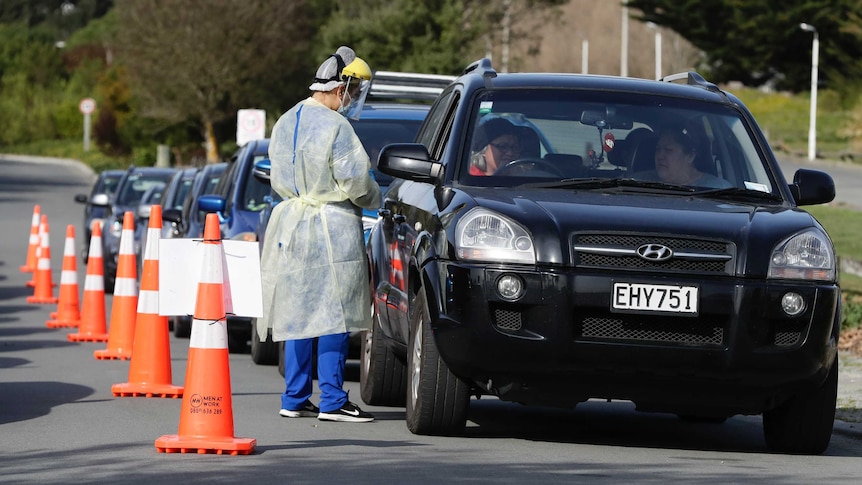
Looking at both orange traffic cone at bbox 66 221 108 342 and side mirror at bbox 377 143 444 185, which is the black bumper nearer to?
side mirror at bbox 377 143 444 185

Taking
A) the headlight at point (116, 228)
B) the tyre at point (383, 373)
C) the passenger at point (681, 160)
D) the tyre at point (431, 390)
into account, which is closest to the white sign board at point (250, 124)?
the headlight at point (116, 228)

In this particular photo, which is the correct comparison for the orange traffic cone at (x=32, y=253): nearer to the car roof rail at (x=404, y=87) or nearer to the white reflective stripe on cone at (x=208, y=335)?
the car roof rail at (x=404, y=87)

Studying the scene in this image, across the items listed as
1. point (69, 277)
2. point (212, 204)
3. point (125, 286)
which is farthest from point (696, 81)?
point (69, 277)

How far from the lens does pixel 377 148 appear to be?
42.1ft

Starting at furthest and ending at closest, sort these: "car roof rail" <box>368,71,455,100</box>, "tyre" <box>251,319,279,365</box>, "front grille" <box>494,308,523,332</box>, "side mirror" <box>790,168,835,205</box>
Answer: "car roof rail" <box>368,71,455,100</box> < "tyre" <box>251,319,279,365</box> < "side mirror" <box>790,168,835,205</box> < "front grille" <box>494,308,523,332</box>

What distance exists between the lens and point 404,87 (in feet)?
48.2

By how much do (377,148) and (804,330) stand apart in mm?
5275

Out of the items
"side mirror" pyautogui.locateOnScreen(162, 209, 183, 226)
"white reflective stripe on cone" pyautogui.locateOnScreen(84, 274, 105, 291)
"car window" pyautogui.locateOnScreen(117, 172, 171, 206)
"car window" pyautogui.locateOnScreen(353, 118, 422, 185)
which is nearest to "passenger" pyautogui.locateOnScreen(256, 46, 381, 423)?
"car window" pyautogui.locateOnScreen(353, 118, 422, 185)

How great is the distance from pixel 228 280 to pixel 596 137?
2.15m

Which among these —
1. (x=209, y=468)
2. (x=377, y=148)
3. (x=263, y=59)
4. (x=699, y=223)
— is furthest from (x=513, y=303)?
(x=263, y=59)

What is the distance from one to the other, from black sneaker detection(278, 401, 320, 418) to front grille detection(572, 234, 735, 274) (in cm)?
212

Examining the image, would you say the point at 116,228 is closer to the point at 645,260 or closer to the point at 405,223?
the point at 405,223

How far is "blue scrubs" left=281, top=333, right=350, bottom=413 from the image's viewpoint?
9.16 meters

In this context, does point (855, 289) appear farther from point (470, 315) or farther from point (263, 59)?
point (263, 59)
